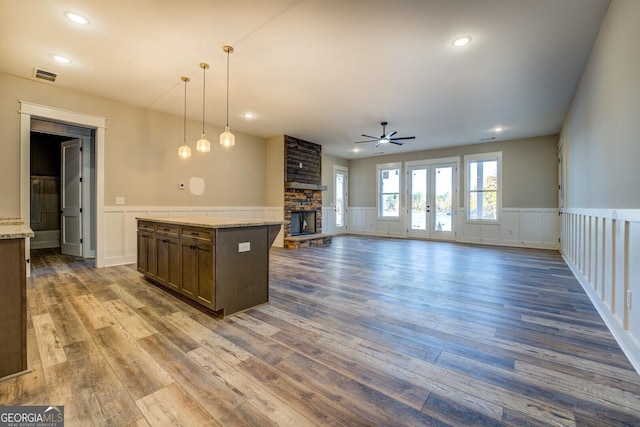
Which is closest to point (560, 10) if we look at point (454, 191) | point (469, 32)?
point (469, 32)

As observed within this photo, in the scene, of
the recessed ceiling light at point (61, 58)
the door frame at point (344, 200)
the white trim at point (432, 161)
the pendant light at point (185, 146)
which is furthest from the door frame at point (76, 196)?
the white trim at point (432, 161)

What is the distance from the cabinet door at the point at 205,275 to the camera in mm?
2637

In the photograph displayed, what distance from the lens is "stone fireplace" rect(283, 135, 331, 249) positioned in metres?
7.25

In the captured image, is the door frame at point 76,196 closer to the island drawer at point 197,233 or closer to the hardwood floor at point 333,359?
the hardwood floor at point 333,359

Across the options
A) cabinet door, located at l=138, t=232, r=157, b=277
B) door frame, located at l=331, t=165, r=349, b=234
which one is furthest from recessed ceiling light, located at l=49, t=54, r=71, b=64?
door frame, located at l=331, t=165, r=349, b=234

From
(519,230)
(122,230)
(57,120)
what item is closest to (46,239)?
(122,230)

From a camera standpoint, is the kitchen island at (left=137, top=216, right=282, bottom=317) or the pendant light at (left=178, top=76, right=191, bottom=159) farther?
the pendant light at (left=178, top=76, right=191, bottom=159)

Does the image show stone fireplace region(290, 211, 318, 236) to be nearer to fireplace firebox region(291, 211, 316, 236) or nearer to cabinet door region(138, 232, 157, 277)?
fireplace firebox region(291, 211, 316, 236)

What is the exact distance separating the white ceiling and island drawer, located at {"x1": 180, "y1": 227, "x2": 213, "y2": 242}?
79.7 inches

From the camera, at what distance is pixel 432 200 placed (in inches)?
342

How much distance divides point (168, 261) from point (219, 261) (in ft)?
3.49

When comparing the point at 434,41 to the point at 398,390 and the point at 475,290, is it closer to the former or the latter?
the point at 475,290

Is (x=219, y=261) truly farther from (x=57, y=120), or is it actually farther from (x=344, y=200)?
(x=344, y=200)

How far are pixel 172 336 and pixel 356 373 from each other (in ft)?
4.92
